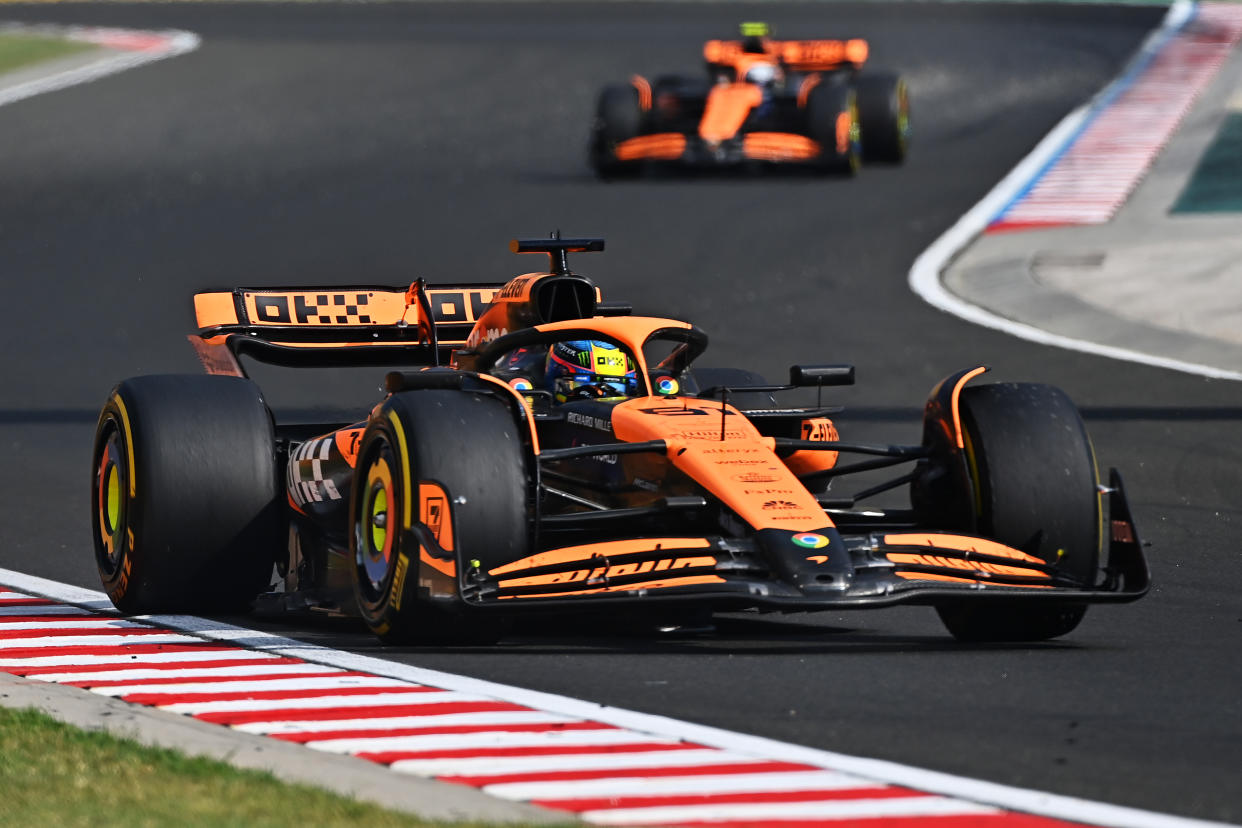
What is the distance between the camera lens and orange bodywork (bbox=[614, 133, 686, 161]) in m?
25.1

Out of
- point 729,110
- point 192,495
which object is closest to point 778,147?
point 729,110

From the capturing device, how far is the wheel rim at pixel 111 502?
31.3 feet

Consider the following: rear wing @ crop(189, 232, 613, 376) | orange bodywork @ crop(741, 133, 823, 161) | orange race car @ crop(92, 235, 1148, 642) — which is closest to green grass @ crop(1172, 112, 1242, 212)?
orange bodywork @ crop(741, 133, 823, 161)

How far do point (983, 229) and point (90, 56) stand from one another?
19559mm

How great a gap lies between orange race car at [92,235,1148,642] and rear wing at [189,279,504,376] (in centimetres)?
92

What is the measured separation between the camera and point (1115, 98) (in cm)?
3056

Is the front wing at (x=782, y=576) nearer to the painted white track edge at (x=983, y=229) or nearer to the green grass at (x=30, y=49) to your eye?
the painted white track edge at (x=983, y=229)

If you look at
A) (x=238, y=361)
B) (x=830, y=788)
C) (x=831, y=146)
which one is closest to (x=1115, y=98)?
(x=831, y=146)

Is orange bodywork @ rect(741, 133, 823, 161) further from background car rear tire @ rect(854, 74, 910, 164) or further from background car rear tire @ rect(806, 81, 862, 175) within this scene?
background car rear tire @ rect(854, 74, 910, 164)

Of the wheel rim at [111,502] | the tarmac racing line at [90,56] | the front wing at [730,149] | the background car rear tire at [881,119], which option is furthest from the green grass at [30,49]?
the wheel rim at [111,502]

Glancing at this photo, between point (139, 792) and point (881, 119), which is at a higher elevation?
point (881, 119)

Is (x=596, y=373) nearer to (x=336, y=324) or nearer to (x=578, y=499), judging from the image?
(x=578, y=499)

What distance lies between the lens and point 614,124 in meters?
25.6

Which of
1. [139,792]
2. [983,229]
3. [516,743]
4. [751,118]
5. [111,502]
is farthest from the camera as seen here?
[751,118]
